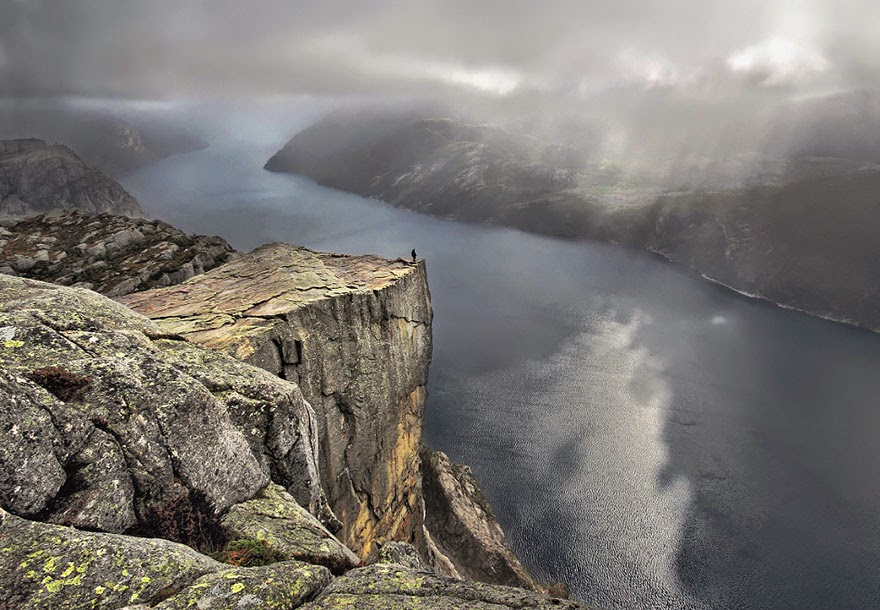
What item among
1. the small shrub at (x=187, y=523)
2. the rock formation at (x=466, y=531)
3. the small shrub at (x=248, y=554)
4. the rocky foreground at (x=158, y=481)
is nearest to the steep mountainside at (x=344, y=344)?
the rocky foreground at (x=158, y=481)

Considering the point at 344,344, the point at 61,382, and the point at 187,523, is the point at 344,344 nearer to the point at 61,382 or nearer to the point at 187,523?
the point at 187,523

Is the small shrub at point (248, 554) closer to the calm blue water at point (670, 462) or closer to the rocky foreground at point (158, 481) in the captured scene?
the rocky foreground at point (158, 481)

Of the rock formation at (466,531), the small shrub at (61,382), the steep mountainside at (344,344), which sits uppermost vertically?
the small shrub at (61,382)

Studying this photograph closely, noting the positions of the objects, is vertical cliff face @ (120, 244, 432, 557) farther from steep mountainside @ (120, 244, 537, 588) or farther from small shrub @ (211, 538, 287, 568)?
small shrub @ (211, 538, 287, 568)

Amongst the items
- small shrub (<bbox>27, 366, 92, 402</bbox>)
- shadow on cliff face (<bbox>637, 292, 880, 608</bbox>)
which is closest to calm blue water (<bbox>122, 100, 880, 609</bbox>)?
shadow on cliff face (<bbox>637, 292, 880, 608</bbox>)

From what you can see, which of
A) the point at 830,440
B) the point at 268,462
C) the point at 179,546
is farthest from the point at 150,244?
the point at 830,440

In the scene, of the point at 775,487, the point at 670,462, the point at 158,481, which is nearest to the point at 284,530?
the point at 158,481
